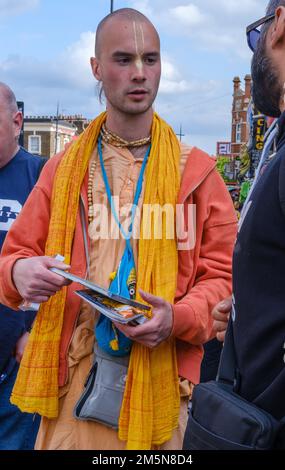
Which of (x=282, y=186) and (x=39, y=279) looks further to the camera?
(x=39, y=279)

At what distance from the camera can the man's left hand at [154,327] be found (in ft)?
6.81

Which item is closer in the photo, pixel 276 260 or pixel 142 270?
pixel 276 260

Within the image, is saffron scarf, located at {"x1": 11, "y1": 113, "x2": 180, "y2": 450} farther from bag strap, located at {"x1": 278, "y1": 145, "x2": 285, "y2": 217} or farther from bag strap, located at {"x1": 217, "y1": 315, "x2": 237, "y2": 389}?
bag strap, located at {"x1": 278, "y1": 145, "x2": 285, "y2": 217}

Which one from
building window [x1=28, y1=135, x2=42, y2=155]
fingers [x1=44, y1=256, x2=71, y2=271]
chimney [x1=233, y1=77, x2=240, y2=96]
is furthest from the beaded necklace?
chimney [x1=233, y1=77, x2=240, y2=96]

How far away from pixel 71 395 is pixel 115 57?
1296mm

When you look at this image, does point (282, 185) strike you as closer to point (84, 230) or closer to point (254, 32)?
point (254, 32)

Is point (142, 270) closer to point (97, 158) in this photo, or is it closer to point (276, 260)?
point (97, 158)

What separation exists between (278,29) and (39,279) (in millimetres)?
1142

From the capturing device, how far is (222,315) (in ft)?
6.45

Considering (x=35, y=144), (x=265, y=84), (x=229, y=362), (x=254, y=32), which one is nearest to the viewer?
(x=229, y=362)

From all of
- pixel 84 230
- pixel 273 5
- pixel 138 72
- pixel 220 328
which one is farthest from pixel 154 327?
pixel 273 5

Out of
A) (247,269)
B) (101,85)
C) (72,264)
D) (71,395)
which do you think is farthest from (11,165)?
(247,269)

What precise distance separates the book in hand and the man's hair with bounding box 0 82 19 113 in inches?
67.5

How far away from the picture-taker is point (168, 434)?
2.23 metres
